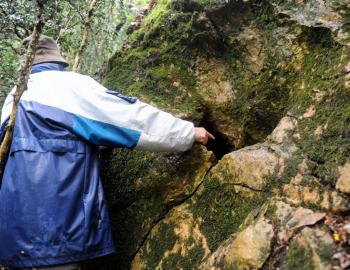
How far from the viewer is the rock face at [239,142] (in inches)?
97.4

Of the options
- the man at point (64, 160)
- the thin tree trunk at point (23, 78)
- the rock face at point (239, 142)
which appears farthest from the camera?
the thin tree trunk at point (23, 78)

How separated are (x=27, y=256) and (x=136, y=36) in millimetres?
2952

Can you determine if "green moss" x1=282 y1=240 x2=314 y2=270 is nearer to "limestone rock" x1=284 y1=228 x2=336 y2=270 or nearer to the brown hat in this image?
"limestone rock" x1=284 y1=228 x2=336 y2=270

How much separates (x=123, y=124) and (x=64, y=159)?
53 cm

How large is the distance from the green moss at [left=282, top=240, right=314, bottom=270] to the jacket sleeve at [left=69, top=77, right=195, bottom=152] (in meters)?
1.28

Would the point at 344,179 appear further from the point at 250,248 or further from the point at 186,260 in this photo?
the point at 186,260

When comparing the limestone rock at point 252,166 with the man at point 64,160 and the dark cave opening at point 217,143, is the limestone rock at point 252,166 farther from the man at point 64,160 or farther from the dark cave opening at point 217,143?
the dark cave opening at point 217,143

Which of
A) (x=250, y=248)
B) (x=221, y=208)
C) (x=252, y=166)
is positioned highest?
(x=252, y=166)

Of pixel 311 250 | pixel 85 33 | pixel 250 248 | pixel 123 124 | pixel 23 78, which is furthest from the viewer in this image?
pixel 85 33

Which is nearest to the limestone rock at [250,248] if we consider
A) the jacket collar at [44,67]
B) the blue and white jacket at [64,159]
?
the blue and white jacket at [64,159]

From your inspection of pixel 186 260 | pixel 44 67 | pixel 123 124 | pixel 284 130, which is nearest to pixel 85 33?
pixel 44 67

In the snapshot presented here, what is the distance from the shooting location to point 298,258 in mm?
2164

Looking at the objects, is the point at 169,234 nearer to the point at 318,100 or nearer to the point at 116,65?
the point at 318,100

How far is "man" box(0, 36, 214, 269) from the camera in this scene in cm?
270
